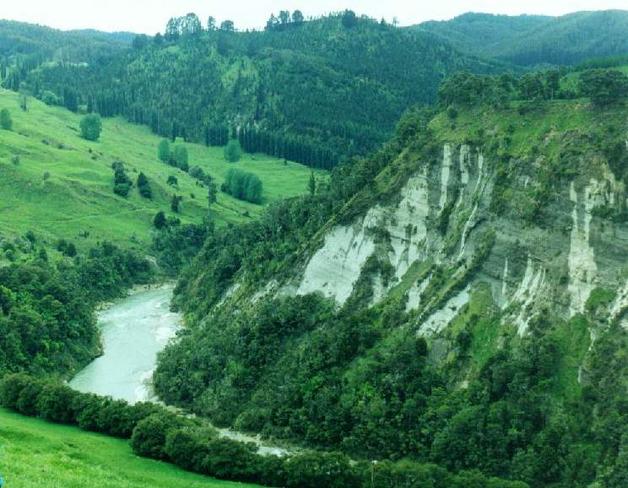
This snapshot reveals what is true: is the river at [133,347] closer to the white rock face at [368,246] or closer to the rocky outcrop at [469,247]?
the white rock face at [368,246]

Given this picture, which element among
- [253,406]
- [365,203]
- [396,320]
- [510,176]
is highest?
[510,176]

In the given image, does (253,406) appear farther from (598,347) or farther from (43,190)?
(43,190)

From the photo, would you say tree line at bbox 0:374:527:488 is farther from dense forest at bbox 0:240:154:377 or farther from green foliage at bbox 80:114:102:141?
green foliage at bbox 80:114:102:141

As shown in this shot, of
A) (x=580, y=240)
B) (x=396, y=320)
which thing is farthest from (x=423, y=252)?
(x=580, y=240)

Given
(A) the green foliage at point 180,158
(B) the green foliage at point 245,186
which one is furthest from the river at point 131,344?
(A) the green foliage at point 180,158

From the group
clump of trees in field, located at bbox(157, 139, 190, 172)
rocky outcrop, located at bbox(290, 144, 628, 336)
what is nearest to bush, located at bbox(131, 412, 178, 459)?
rocky outcrop, located at bbox(290, 144, 628, 336)

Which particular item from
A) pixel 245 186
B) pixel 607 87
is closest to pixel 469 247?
pixel 607 87
